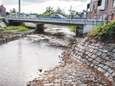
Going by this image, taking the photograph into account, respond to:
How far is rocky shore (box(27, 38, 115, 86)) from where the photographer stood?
1825 centimetres

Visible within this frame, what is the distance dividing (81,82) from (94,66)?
122 inches

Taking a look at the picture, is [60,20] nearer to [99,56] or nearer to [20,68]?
[20,68]

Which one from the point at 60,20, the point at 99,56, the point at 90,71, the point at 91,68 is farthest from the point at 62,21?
the point at 90,71

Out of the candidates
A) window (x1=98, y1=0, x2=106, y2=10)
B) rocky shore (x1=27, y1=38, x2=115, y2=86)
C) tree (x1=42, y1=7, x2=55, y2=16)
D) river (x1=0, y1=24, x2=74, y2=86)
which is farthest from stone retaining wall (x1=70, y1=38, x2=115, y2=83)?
tree (x1=42, y1=7, x2=55, y2=16)

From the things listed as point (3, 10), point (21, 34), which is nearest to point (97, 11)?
point (21, 34)

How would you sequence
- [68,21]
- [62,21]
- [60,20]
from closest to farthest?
[68,21], [62,21], [60,20]

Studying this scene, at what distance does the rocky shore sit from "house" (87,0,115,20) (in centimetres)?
3517

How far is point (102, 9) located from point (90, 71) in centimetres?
4976

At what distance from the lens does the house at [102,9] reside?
6225 cm

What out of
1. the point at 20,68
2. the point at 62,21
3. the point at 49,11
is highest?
the point at 49,11

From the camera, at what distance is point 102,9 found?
6881 cm

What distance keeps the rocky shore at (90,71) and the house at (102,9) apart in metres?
35.2

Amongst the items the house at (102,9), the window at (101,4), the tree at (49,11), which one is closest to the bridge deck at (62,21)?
the house at (102,9)

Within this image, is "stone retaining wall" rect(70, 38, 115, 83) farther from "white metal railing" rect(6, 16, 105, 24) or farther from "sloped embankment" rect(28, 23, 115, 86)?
"white metal railing" rect(6, 16, 105, 24)
